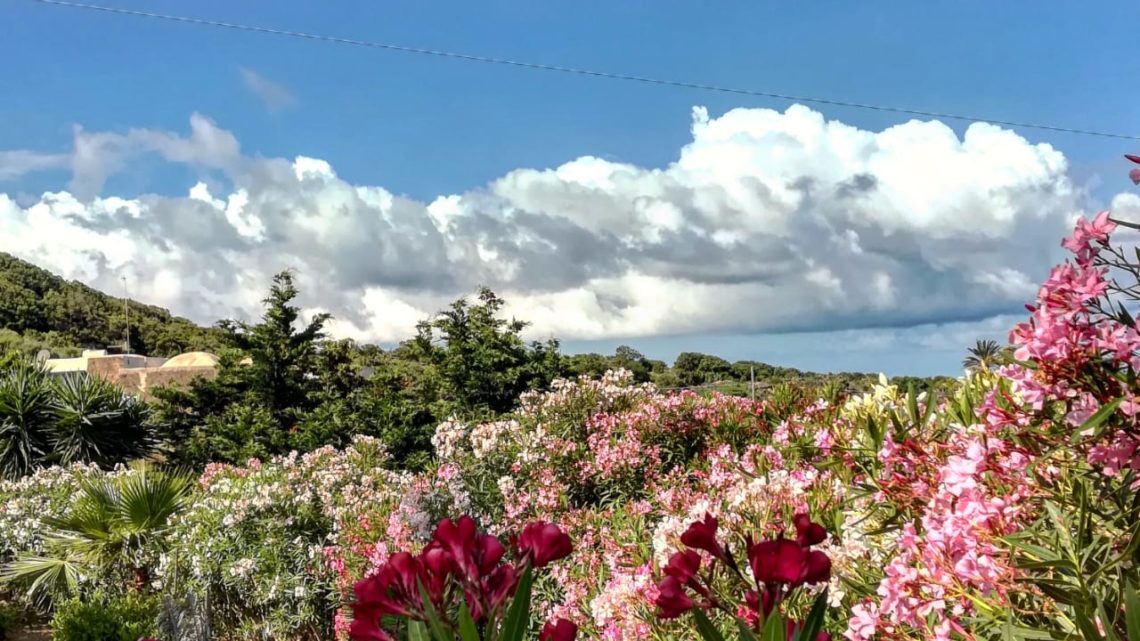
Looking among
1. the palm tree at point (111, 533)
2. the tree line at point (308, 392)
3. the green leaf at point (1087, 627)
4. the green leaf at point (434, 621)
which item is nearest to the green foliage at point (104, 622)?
the palm tree at point (111, 533)

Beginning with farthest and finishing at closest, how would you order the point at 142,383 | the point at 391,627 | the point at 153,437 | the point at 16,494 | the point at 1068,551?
the point at 142,383, the point at 153,437, the point at 16,494, the point at 1068,551, the point at 391,627

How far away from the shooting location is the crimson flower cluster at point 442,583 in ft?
3.84

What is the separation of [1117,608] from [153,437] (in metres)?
15.8

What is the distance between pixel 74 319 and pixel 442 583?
5160 cm

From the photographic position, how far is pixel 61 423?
12938 millimetres

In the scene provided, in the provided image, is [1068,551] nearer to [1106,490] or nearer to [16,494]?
[1106,490]

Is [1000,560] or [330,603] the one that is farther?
[330,603]

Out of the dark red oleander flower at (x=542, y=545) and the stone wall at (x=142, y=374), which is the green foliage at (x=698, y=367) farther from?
the dark red oleander flower at (x=542, y=545)

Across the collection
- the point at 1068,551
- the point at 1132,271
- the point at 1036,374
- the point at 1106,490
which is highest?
the point at 1132,271

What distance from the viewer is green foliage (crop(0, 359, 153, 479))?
12961mm

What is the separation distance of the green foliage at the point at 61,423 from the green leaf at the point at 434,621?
1370 centimetres

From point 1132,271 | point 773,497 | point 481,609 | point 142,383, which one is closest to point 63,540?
point 773,497

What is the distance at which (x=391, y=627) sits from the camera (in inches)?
57.9

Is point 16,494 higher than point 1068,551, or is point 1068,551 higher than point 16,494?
point 1068,551
